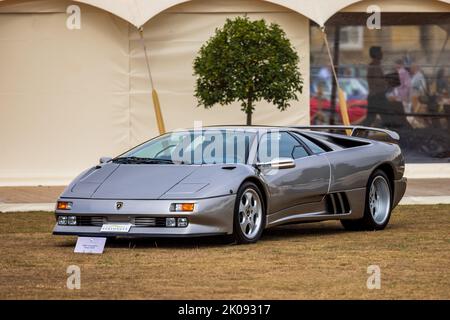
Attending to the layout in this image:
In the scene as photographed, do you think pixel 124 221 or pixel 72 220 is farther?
pixel 72 220

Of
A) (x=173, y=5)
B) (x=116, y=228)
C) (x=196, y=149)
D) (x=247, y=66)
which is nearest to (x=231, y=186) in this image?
(x=196, y=149)

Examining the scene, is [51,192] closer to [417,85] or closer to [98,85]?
[98,85]

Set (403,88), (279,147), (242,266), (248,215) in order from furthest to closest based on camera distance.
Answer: (403,88)
(279,147)
(248,215)
(242,266)

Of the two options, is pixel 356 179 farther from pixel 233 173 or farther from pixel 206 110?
pixel 206 110

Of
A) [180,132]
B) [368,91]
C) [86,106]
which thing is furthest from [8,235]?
[368,91]

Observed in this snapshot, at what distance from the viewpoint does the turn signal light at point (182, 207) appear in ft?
35.3

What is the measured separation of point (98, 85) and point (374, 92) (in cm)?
518

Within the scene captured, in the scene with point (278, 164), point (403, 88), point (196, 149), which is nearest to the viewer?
point (278, 164)

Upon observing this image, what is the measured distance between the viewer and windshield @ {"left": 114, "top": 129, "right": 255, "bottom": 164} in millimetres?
11663

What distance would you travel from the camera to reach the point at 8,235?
41.6 feet

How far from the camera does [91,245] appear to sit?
10797mm

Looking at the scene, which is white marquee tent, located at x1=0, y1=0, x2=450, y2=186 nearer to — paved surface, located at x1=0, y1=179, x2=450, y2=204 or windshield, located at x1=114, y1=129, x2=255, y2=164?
paved surface, located at x1=0, y1=179, x2=450, y2=204

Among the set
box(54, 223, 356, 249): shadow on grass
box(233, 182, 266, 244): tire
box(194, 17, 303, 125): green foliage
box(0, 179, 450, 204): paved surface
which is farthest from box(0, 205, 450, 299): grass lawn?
box(194, 17, 303, 125): green foliage

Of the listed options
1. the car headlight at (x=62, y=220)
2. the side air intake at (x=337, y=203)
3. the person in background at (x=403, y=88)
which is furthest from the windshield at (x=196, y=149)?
the person in background at (x=403, y=88)
